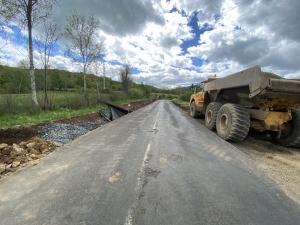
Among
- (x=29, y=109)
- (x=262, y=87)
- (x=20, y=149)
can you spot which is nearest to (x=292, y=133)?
(x=262, y=87)

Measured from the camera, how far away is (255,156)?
417 cm

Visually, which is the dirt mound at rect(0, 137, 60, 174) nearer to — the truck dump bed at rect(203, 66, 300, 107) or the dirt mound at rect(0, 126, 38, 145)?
the dirt mound at rect(0, 126, 38, 145)

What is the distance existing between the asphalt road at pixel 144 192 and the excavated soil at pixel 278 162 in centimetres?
21

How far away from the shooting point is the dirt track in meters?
2.97

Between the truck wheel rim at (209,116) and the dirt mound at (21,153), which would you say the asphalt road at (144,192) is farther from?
the truck wheel rim at (209,116)

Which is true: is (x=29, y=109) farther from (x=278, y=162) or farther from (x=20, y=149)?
(x=278, y=162)

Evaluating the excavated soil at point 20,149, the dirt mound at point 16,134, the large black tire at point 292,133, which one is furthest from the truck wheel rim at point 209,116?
the dirt mound at point 16,134

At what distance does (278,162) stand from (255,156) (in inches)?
19.7

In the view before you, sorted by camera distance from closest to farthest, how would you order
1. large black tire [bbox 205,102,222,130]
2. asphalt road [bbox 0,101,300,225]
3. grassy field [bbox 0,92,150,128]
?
asphalt road [bbox 0,101,300,225]
large black tire [bbox 205,102,222,130]
grassy field [bbox 0,92,150,128]

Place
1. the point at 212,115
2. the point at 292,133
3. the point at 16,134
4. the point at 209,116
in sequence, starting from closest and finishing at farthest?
the point at 292,133
the point at 16,134
the point at 212,115
the point at 209,116

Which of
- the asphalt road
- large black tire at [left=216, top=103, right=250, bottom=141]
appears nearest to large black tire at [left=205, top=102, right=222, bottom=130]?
large black tire at [left=216, top=103, right=250, bottom=141]

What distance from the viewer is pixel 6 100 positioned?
328 inches

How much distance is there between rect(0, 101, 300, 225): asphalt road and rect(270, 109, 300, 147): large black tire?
2517 mm

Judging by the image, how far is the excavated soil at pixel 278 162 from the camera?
2.75m
